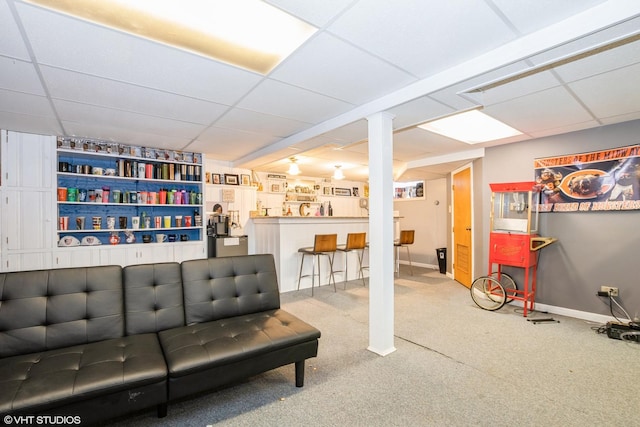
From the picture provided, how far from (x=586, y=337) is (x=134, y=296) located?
4.21 metres

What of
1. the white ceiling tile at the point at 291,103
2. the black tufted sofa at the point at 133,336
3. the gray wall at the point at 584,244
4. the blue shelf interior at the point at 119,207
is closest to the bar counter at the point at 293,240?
the blue shelf interior at the point at 119,207

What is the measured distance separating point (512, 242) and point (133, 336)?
13.5 ft

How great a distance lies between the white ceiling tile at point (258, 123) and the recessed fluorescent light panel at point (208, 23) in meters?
1.06

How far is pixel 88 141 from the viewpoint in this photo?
13.9 ft

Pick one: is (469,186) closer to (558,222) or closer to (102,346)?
(558,222)

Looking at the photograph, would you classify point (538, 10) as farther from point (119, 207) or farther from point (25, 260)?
point (25, 260)

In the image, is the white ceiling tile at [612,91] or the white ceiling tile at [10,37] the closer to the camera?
the white ceiling tile at [10,37]

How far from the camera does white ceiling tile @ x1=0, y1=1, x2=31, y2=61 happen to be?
1.64m

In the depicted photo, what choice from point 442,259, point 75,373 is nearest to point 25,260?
point 75,373

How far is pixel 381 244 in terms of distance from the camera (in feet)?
8.81

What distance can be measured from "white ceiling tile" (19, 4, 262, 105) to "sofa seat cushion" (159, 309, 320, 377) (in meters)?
1.92

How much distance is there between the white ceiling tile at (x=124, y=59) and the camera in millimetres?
1782

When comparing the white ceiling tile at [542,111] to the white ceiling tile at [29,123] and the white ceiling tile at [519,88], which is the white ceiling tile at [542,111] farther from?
the white ceiling tile at [29,123]

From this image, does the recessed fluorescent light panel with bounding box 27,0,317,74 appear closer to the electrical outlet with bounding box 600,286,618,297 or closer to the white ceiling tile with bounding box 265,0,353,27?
the white ceiling tile with bounding box 265,0,353,27
